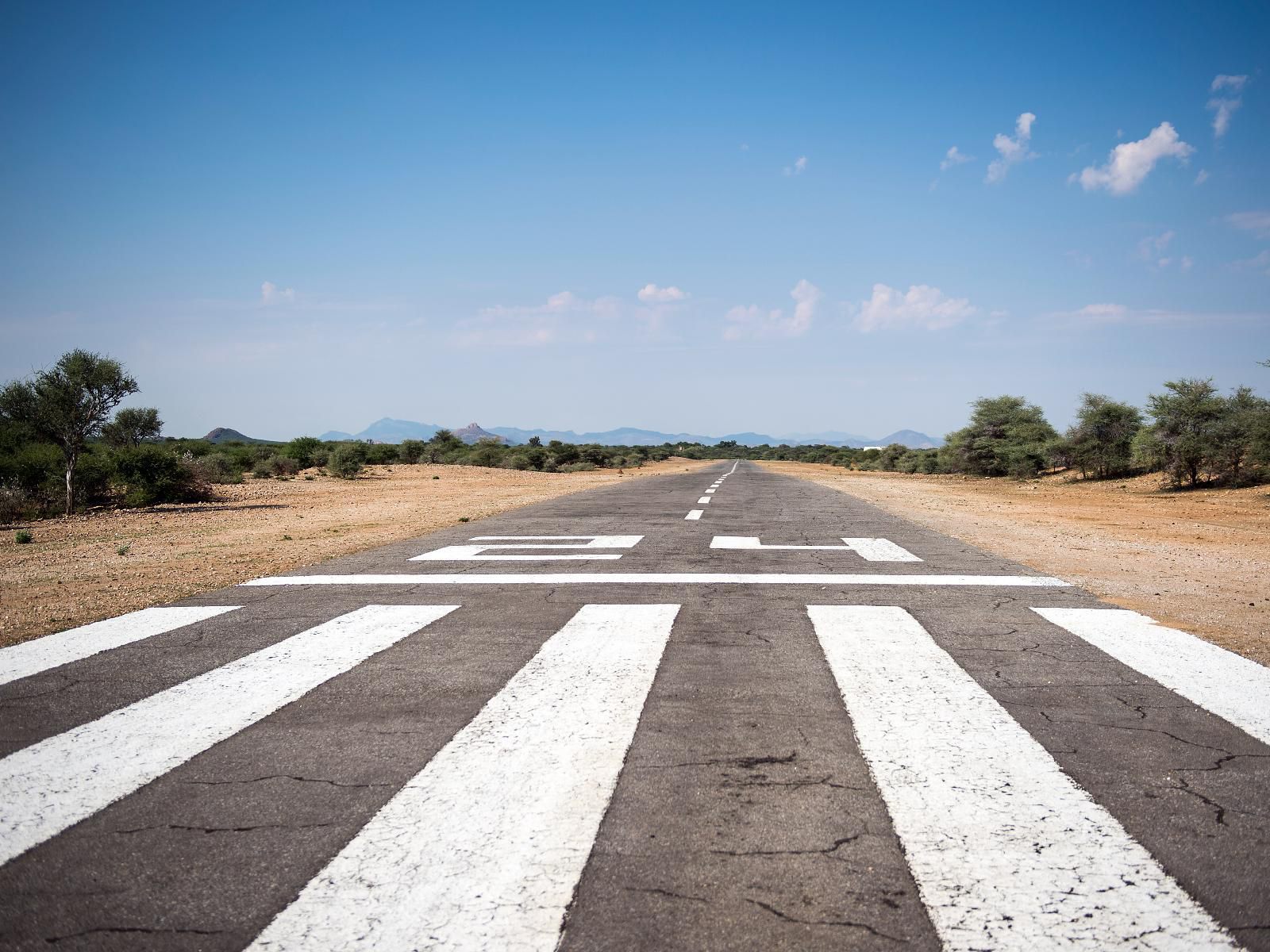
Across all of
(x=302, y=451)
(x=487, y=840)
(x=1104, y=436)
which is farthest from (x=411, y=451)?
(x=487, y=840)

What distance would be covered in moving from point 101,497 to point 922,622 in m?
23.1

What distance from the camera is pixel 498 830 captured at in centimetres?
268

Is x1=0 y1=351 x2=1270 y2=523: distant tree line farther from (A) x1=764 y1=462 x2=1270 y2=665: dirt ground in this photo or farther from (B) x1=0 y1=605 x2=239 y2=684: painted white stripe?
(B) x1=0 y1=605 x2=239 y2=684: painted white stripe

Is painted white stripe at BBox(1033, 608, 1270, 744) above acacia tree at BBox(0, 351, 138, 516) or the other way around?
the other way around

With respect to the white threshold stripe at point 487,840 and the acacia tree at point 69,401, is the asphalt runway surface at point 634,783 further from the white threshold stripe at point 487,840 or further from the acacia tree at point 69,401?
the acacia tree at point 69,401

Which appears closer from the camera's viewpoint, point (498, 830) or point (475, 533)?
point (498, 830)

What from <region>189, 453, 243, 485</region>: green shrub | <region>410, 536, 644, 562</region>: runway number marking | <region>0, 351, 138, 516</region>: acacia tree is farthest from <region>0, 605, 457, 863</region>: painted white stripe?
<region>189, 453, 243, 485</region>: green shrub

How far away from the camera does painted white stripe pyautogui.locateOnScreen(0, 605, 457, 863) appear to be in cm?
288

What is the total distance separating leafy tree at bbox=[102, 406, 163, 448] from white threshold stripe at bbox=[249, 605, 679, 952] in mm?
26314

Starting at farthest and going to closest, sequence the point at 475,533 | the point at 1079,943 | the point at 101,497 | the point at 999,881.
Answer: the point at 101,497
the point at 475,533
the point at 999,881
the point at 1079,943

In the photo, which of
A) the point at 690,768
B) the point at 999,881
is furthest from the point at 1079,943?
the point at 690,768

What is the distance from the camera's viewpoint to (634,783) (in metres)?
3.04

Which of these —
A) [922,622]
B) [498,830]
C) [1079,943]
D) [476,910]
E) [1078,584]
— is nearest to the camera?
[1079,943]

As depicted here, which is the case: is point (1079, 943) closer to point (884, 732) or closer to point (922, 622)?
point (884, 732)
